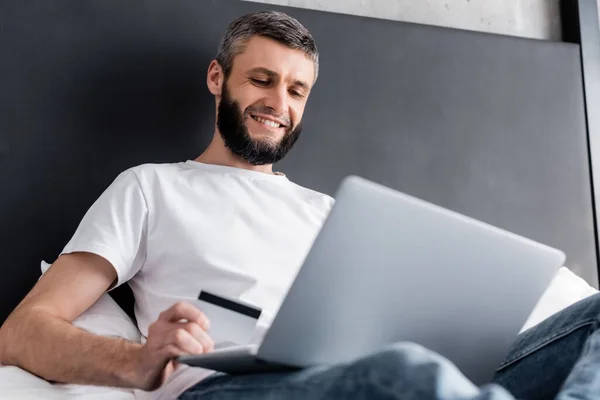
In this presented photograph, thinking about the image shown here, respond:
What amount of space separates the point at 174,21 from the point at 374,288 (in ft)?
3.97

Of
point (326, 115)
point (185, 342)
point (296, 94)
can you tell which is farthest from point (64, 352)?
point (326, 115)

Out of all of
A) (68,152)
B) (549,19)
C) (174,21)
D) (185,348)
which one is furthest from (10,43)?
(549,19)

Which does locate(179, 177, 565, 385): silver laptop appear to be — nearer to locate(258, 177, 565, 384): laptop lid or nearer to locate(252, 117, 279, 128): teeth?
locate(258, 177, 565, 384): laptop lid

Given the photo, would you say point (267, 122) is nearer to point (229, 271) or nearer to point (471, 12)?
point (229, 271)

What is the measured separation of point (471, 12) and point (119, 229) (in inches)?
60.4

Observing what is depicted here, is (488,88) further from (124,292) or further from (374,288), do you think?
(374,288)

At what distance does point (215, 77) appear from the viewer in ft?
5.95

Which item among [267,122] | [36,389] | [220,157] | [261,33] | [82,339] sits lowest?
[36,389]

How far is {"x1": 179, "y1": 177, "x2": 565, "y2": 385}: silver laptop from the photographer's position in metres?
0.83

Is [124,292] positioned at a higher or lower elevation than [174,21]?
lower

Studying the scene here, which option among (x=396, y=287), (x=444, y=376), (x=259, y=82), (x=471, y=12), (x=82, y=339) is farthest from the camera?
(x=471, y=12)

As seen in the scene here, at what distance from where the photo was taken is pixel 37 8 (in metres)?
1.71

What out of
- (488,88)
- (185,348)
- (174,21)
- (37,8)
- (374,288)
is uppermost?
(488,88)

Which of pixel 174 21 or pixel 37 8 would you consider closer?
pixel 37 8
